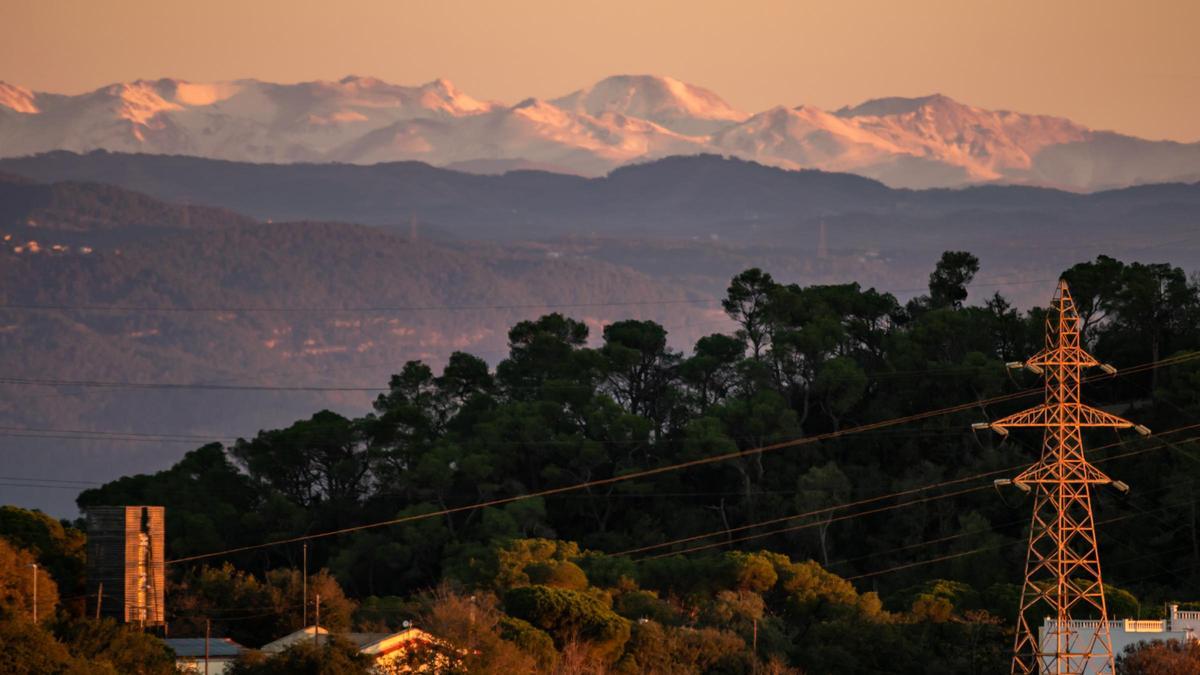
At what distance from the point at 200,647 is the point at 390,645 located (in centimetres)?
774

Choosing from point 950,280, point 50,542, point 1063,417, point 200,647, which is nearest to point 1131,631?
point 1063,417

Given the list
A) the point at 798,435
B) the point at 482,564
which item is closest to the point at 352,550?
the point at 482,564

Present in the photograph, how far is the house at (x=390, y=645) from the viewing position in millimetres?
68312

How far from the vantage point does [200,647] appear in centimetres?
7594

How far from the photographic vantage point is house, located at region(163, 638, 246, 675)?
7062 centimetres

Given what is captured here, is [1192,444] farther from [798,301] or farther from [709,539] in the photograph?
[798,301]

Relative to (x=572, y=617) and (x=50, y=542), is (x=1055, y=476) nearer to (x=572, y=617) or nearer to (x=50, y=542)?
(x=572, y=617)

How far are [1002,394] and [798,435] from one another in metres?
8.95

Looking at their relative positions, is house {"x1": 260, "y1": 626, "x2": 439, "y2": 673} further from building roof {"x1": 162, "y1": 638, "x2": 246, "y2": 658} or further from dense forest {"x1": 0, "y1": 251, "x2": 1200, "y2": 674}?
building roof {"x1": 162, "y1": 638, "x2": 246, "y2": 658}

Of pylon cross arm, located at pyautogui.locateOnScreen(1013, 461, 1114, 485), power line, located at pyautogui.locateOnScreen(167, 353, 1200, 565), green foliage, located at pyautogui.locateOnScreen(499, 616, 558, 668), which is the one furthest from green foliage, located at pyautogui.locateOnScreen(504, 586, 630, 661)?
power line, located at pyautogui.locateOnScreen(167, 353, 1200, 565)

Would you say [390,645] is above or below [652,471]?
below

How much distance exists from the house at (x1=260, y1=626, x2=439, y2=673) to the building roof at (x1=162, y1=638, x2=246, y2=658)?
1.10 m

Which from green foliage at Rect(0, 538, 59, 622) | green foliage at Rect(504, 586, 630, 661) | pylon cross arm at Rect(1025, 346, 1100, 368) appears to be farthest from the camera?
green foliage at Rect(0, 538, 59, 622)

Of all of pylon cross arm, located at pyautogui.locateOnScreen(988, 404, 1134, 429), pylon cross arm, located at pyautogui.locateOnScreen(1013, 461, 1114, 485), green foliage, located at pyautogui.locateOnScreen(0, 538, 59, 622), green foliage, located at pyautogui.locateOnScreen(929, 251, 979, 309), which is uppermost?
green foliage, located at pyautogui.locateOnScreen(929, 251, 979, 309)
